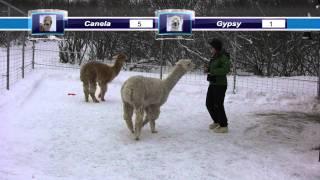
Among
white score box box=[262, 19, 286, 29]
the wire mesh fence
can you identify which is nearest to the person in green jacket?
white score box box=[262, 19, 286, 29]

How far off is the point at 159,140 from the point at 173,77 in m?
1.27

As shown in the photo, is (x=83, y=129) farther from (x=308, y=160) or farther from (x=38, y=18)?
(x=308, y=160)

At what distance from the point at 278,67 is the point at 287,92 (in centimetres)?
421

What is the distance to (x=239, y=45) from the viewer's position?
17297mm

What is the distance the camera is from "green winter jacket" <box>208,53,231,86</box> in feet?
30.4

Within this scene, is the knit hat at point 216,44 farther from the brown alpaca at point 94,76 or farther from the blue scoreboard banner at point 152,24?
the brown alpaca at point 94,76

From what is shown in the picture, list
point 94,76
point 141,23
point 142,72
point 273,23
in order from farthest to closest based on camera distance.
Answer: point 142,72, point 141,23, point 94,76, point 273,23

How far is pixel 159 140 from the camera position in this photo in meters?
8.56

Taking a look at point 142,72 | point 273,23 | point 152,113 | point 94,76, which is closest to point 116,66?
point 94,76

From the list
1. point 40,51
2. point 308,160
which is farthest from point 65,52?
point 308,160

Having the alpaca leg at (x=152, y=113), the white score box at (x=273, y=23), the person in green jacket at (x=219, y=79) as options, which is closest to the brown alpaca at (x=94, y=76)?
the alpaca leg at (x=152, y=113)

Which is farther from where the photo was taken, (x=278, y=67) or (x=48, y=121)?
(x=278, y=67)

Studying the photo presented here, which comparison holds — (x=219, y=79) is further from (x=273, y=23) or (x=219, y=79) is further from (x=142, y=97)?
(x=273, y=23)

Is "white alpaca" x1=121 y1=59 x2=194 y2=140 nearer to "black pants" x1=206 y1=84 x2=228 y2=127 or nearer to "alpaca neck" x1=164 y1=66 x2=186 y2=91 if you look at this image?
"alpaca neck" x1=164 y1=66 x2=186 y2=91
